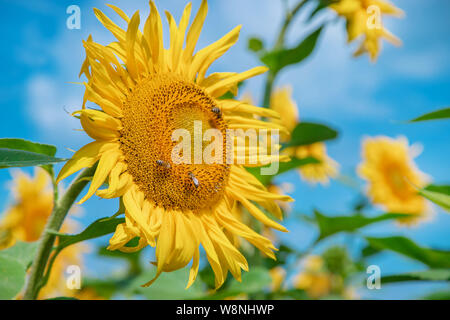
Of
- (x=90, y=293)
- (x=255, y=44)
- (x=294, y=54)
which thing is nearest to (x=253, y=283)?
(x=294, y=54)

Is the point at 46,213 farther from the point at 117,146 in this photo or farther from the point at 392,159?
the point at 392,159

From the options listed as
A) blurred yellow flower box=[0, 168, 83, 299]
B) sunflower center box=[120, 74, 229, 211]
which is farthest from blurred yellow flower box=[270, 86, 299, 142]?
sunflower center box=[120, 74, 229, 211]

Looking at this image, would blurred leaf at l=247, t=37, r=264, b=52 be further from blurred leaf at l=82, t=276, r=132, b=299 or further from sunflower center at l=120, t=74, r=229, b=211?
blurred leaf at l=82, t=276, r=132, b=299

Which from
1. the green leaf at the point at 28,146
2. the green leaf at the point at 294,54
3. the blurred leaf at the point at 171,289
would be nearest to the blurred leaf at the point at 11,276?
the green leaf at the point at 28,146

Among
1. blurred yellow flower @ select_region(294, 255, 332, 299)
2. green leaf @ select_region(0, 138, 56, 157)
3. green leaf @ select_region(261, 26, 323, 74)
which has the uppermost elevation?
green leaf @ select_region(261, 26, 323, 74)

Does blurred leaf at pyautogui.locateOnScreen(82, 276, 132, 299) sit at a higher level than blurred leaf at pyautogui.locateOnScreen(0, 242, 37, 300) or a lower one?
lower

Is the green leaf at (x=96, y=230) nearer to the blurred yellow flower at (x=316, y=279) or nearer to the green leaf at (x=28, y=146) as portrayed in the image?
the green leaf at (x=28, y=146)
